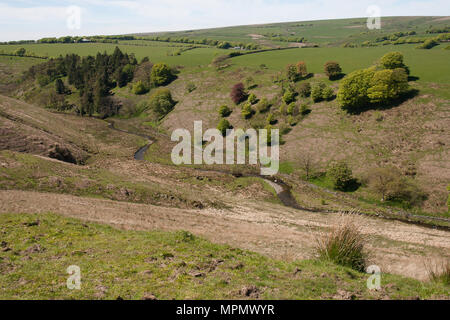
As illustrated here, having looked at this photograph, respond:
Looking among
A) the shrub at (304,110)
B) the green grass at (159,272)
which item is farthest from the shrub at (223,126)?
the green grass at (159,272)

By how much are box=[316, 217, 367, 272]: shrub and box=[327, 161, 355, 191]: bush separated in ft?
118

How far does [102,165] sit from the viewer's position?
1972 inches

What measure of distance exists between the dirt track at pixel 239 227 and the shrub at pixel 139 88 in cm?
9173

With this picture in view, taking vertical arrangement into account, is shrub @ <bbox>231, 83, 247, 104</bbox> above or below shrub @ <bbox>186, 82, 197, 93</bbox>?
below

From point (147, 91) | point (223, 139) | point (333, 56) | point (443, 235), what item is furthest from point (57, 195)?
point (333, 56)

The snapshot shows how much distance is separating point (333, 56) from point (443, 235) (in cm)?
9053

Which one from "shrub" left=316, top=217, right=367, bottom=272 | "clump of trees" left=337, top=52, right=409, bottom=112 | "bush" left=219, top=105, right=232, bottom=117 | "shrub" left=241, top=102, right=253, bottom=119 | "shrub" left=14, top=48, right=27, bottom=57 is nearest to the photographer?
"shrub" left=316, top=217, right=367, bottom=272

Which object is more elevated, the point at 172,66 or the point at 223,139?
the point at 172,66

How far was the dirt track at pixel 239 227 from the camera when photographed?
20.4 m

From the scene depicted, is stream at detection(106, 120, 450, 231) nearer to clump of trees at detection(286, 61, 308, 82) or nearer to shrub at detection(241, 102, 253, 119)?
shrub at detection(241, 102, 253, 119)

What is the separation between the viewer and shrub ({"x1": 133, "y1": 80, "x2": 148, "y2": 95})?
366 ft

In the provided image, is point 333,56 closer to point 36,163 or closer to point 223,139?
point 223,139

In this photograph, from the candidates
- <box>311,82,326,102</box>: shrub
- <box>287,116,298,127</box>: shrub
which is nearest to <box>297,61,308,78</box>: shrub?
<box>311,82,326,102</box>: shrub

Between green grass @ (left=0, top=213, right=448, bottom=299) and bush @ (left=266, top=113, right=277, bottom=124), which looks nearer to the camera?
green grass @ (left=0, top=213, right=448, bottom=299)
